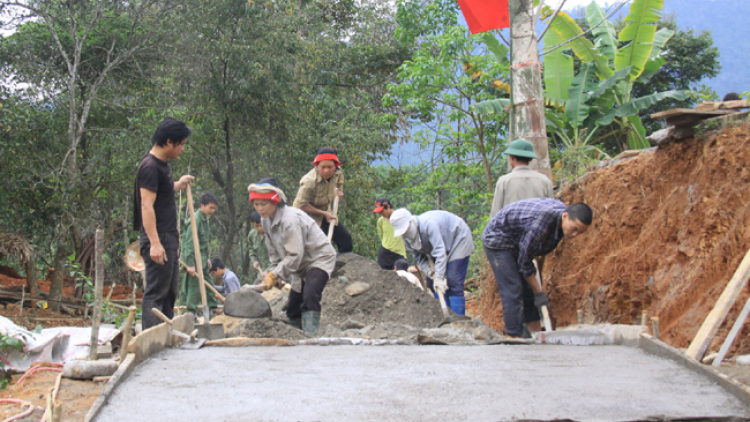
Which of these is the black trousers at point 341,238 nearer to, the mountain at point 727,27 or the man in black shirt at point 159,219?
the man in black shirt at point 159,219

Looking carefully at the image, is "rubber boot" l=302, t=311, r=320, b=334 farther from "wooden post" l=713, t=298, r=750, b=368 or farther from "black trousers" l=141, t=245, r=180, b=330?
"wooden post" l=713, t=298, r=750, b=368

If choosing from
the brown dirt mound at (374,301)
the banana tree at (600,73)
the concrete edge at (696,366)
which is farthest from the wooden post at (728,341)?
the banana tree at (600,73)

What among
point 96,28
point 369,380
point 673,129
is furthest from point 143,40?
point 369,380

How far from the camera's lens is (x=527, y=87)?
6.79 meters

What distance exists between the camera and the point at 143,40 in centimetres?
1248

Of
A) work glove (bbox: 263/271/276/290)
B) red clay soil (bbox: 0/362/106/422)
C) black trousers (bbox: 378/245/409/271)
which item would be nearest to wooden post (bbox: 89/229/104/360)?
red clay soil (bbox: 0/362/106/422)

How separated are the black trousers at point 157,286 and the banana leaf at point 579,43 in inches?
329

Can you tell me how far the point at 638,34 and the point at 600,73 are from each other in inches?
44.9

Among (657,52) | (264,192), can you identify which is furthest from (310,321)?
(657,52)

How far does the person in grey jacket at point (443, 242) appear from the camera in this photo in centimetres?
693

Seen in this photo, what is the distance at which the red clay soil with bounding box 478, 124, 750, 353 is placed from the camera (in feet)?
13.8

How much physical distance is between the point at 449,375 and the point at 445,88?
11.3 m

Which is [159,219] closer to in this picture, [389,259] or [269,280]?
[269,280]

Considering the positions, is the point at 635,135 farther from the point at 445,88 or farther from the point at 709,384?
the point at 709,384
